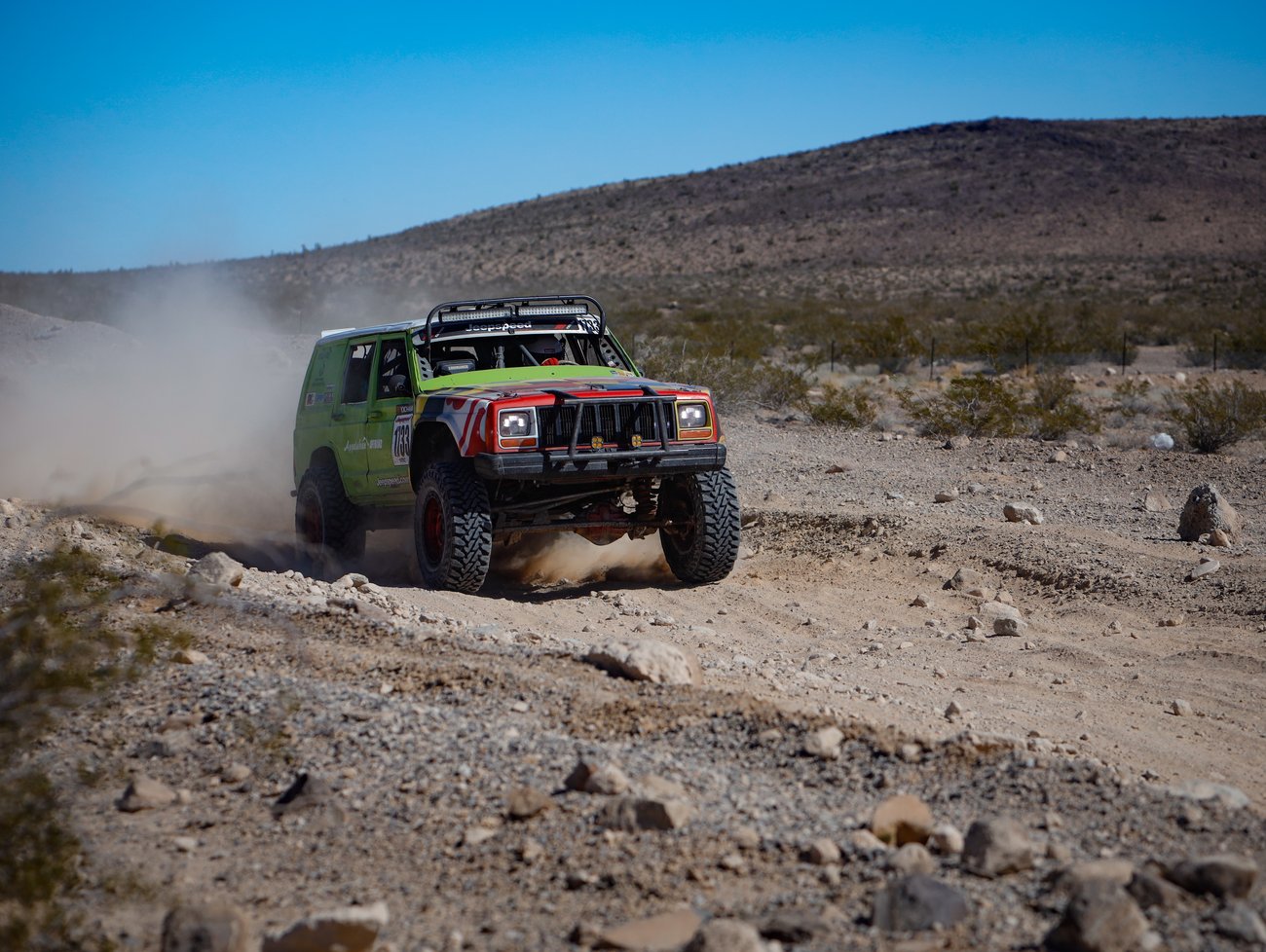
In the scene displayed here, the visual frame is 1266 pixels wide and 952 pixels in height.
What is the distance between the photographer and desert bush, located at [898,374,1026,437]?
18.4 metres

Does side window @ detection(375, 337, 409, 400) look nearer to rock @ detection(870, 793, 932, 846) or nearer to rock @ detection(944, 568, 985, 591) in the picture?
rock @ detection(944, 568, 985, 591)

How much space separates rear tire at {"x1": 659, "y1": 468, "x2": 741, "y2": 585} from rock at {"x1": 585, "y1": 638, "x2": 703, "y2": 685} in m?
2.99

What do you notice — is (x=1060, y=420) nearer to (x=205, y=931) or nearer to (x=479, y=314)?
(x=479, y=314)

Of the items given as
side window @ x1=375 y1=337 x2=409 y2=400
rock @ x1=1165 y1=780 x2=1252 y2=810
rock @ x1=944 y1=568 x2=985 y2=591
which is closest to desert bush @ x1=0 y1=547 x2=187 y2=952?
rock @ x1=1165 y1=780 x2=1252 y2=810

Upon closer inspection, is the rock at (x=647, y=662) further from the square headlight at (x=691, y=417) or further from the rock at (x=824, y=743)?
the square headlight at (x=691, y=417)

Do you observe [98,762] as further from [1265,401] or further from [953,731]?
[1265,401]

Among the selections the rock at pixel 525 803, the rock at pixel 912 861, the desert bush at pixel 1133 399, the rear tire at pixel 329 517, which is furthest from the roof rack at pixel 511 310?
the desert bush at pixel 1133 399

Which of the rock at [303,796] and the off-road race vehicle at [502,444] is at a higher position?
the off-road race vehicle at [502,444]

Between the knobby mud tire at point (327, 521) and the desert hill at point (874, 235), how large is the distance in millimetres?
39966

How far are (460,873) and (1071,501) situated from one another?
10072 mm

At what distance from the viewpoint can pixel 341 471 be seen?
35.2 feet

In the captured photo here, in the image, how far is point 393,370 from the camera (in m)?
10.1

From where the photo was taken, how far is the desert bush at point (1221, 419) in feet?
54.6

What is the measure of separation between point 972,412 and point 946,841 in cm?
1563
